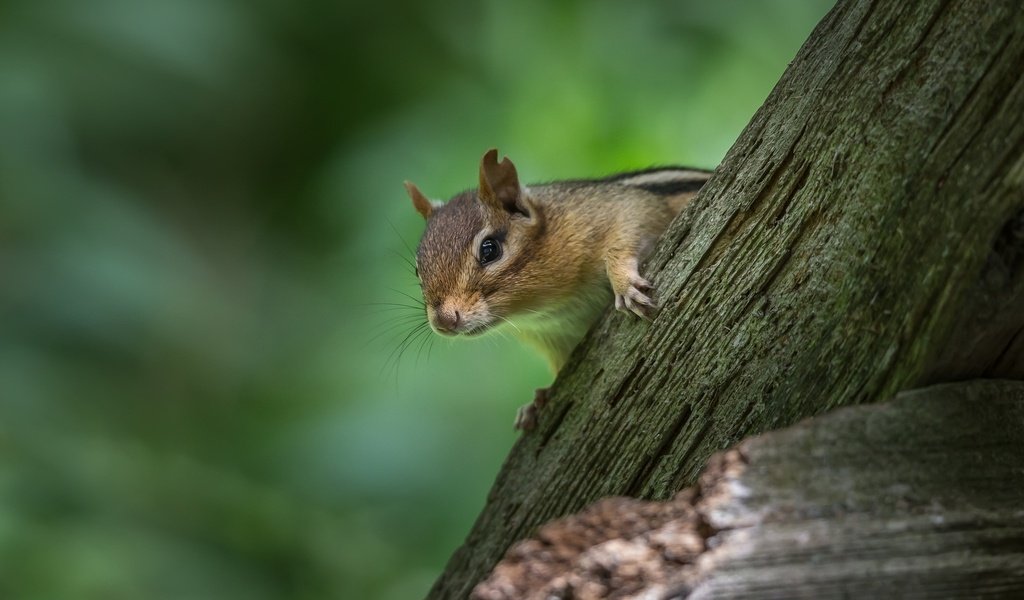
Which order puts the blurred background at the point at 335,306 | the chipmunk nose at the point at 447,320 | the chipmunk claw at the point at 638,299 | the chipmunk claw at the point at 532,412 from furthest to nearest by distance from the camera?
the blurred background at the point at 335,306
the chipmunk nose at the point at 447,320
the chipmunk claw at the point at 532,412
the chipmunk claw at the point at 638,299

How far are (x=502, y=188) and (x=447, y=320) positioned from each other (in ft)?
1.29

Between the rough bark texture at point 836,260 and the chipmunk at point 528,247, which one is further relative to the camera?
the chipmunk at point 528,247

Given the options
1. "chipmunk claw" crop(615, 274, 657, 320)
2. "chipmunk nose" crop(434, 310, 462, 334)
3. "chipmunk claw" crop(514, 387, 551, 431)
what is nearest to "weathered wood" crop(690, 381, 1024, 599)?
"chipmunk claw" crop(615, 274, 657, 320)

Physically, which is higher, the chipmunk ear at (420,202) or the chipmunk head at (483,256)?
the chipmunk ear at (420,202)

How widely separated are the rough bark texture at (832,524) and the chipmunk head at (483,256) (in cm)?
126

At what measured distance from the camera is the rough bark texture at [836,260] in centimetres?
118

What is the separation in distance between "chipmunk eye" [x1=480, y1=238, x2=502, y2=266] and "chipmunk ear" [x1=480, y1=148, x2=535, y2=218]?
96mm

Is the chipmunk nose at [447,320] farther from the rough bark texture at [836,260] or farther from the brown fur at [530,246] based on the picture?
the rough bark texture at [836,260]

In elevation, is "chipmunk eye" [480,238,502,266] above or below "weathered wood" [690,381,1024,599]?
above

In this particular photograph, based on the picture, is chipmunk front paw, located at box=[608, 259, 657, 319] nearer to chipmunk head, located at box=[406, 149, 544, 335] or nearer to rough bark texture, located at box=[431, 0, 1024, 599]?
rough bark texture, located at box=[431, 0, 1024, 599]

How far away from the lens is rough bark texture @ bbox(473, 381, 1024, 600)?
1062mm

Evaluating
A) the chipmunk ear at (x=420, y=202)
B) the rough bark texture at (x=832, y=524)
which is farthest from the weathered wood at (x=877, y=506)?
the chipmunk ear at (x=420, y=202)

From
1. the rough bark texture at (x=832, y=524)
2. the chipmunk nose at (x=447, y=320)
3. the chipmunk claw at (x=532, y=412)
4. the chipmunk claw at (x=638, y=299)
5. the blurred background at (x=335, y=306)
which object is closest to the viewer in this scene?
the rough bark texture at (x=832, y=524)

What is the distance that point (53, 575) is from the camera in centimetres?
237
